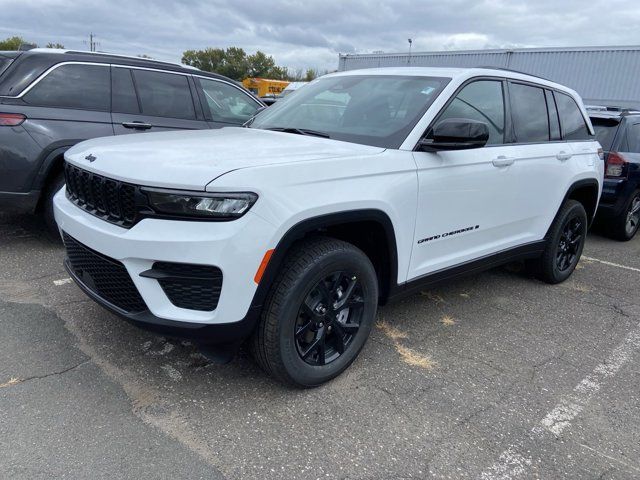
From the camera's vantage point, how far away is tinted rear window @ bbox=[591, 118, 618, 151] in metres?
6.70

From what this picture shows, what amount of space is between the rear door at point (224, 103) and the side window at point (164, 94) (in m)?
0.19

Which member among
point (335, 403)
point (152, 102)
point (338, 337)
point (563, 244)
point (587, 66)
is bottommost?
point (335, 403)

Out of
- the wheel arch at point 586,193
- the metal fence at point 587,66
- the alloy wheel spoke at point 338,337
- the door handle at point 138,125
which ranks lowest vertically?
the alloy wheel spoke at point 338,337

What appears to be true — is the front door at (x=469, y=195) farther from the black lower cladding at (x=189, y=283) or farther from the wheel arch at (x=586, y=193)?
the black lower cladding at (x=189, y=283)

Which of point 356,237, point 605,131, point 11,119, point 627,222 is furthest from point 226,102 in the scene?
point 627,222

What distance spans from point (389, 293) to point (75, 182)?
1956 millimetres

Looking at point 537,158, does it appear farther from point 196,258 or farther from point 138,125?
point 138,125

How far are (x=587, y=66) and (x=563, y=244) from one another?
1741 cm

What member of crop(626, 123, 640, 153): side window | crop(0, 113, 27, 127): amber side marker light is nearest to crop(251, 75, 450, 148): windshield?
crop(0, 113, 27, 127): amber side marker light

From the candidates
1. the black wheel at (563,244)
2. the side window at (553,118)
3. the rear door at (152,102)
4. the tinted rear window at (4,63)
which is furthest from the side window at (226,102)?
the black wheel at (563,244)

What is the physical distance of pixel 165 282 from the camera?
2408mm

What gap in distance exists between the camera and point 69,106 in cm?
488

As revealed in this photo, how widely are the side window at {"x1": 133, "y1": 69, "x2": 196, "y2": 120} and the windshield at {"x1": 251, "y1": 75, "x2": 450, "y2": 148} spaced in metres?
1.88

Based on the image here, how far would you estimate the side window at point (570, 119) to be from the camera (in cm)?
471
